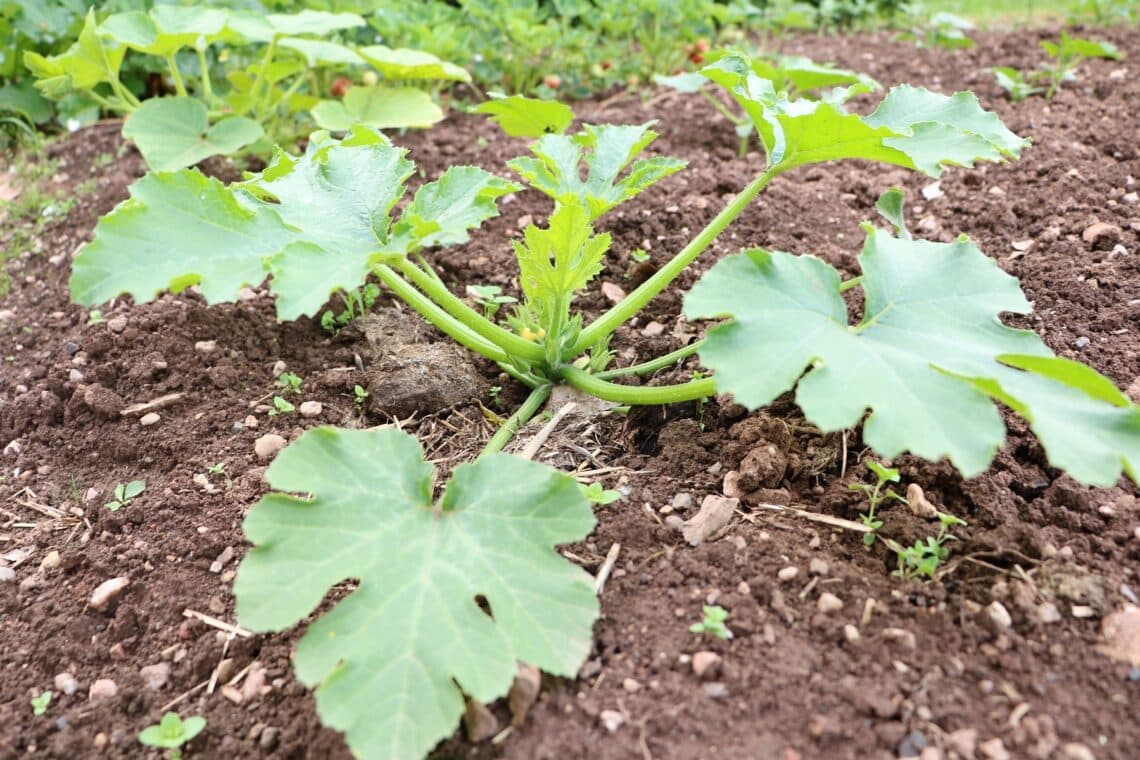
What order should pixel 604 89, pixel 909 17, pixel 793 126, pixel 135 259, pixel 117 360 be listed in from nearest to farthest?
1. pixel 135 259
2. pixel 793 126
3. pixel 117 360
4. pixel 604 89
5. pixel 909 17

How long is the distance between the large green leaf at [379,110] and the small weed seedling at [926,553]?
8.03 ft

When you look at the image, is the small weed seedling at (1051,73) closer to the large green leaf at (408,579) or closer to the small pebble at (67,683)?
the large green leaf at (408,579)

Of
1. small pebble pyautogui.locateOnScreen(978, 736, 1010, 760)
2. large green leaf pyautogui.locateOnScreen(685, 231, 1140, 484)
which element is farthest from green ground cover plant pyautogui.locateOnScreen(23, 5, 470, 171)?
small pebble pyautogui.locateOnScreen(978, 736, 1010, 760)

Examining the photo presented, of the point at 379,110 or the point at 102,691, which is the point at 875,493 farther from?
the point at 379,110

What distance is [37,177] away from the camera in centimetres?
396

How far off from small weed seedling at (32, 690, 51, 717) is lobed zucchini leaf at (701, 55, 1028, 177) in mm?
1979

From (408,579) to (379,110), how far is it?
97.1 inches

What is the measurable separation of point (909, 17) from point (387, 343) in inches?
193

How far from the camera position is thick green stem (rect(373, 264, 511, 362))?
224 centimetres

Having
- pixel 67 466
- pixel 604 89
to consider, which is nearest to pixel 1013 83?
pixel 604 89

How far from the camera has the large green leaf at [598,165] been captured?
225 cm

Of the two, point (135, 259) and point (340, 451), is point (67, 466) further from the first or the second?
point (340, 451)

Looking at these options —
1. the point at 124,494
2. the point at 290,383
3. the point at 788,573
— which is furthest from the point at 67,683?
the point at 788,573

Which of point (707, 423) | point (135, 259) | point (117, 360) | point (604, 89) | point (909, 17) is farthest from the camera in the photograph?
point (909, 17)
